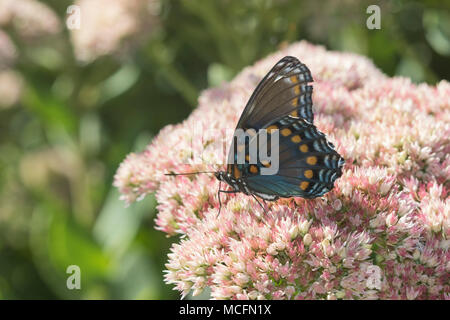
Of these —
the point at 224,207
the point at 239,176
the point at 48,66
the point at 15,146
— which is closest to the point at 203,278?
the point at 224,207

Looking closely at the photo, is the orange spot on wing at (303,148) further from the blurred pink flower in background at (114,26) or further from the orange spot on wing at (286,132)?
the blurred pink flower in background at (114,26)

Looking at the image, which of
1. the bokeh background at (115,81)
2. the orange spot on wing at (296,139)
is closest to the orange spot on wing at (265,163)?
the orange spot on wing at (296,139)

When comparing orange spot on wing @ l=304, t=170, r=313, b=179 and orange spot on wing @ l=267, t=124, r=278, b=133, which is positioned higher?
orange spot on wing @ l=267, t=124, r=278, b=133

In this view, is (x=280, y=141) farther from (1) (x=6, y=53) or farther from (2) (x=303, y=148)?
(1) (x=6, y=53)

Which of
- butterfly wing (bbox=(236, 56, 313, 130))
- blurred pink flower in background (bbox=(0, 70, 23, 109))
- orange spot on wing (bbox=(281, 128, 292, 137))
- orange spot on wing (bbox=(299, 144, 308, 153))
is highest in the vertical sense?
blurred pink flower in background (bbox=(0, 70, 23, 109))

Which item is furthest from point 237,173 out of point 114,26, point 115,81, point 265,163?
point 115,81

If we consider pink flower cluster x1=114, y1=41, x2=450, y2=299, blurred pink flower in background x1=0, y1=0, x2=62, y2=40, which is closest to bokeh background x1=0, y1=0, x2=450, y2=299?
blurred pink flower in background x1=0, y1=0, x2=62, y2=40

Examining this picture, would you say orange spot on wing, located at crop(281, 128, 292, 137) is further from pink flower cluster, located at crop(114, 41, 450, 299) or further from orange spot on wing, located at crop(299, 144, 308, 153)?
pink flower cluster, located at crop(114, 41, 450, 299)

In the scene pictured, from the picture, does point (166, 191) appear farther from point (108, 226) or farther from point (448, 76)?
point (448, 76)
